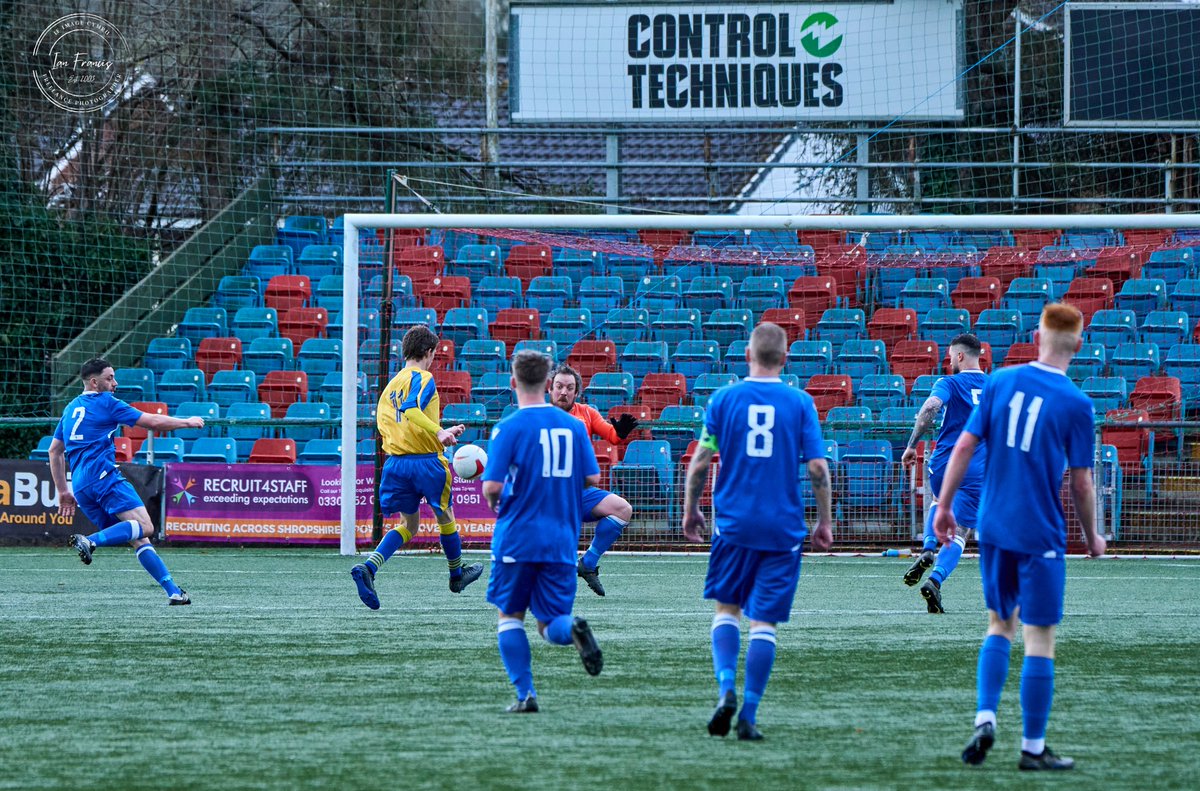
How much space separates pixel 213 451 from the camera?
1662 cm

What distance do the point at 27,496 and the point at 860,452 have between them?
369 inches

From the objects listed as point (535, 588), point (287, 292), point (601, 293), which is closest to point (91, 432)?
point (535, 588)

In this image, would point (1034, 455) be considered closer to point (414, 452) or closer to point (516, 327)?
point (414, 452)

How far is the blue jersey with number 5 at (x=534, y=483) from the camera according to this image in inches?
226

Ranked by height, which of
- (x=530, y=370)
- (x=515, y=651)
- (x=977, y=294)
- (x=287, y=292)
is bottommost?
(x=515, y=651)

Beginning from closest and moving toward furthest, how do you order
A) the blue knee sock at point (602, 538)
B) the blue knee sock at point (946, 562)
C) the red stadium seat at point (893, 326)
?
the blue knee sock at point (946, 562), the blue knee sock at point (602, 538), the red stadium seat at point (893, 326)

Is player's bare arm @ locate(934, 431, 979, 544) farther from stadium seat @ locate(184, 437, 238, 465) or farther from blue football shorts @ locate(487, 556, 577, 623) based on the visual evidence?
stadium seat @ locate(184, 437, 238, 465)

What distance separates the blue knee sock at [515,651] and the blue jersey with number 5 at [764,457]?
0.98 m

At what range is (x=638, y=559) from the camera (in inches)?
574

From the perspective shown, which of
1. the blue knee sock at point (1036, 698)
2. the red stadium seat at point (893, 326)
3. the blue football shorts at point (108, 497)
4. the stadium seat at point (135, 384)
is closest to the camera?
the blue knee sock at point (1036, 698)

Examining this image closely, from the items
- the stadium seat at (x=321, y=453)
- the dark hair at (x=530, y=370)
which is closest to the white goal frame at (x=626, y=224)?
the stadium seat at (x=321, y=453)

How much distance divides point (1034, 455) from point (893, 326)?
12146 millimetres

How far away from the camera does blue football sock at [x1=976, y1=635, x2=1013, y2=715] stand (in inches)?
192

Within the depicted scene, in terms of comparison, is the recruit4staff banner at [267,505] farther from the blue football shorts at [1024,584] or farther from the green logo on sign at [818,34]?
the blue football shorts at [1024,584]
